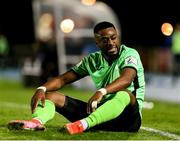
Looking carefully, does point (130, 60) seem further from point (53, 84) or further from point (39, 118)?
point (39, 118)

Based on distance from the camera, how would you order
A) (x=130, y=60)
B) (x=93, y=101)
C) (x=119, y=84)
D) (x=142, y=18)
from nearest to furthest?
1. (x=93, y=101)
2. (x=119, y=84)
3. (x=130, y=60)
4. (x=142, y=18)

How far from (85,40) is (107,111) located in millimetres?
17829

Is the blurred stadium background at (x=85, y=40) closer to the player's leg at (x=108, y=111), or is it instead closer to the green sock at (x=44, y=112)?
the green sock at (x=44, y=112)

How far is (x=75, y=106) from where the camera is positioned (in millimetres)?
8734

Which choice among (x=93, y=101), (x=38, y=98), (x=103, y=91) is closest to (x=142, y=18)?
(x=38, y=98)

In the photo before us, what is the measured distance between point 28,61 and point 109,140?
19.3 meters

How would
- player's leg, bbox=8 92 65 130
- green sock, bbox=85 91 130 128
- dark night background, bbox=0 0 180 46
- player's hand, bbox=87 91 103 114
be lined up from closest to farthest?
player's hand, bbox=87 91 103 114 < green sock, bbox=85 91 130 128 < player's leg, bbox=8 92 65 130 < dark night background, bbox=0 0 180 46

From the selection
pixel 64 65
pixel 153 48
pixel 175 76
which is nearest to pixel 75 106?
pixel 175 76

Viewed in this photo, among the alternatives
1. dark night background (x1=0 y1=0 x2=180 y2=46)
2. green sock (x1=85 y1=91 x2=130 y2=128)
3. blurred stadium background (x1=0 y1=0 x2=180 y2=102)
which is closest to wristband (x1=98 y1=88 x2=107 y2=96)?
green sock (x1=85 y1=91 x2=130 y2=128)

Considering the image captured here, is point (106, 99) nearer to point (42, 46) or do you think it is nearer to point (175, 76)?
point (175, 76)

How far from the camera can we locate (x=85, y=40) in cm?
2573

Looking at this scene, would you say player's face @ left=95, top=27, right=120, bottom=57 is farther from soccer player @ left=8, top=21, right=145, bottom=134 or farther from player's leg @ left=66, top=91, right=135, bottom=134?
player's leg @ left=66, top=91, right=135, bottom=134

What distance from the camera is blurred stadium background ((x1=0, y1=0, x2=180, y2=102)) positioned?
78.2 feet

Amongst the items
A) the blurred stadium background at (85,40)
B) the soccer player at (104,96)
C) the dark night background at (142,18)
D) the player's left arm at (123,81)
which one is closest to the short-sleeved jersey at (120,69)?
the soccer player at (104,96)
